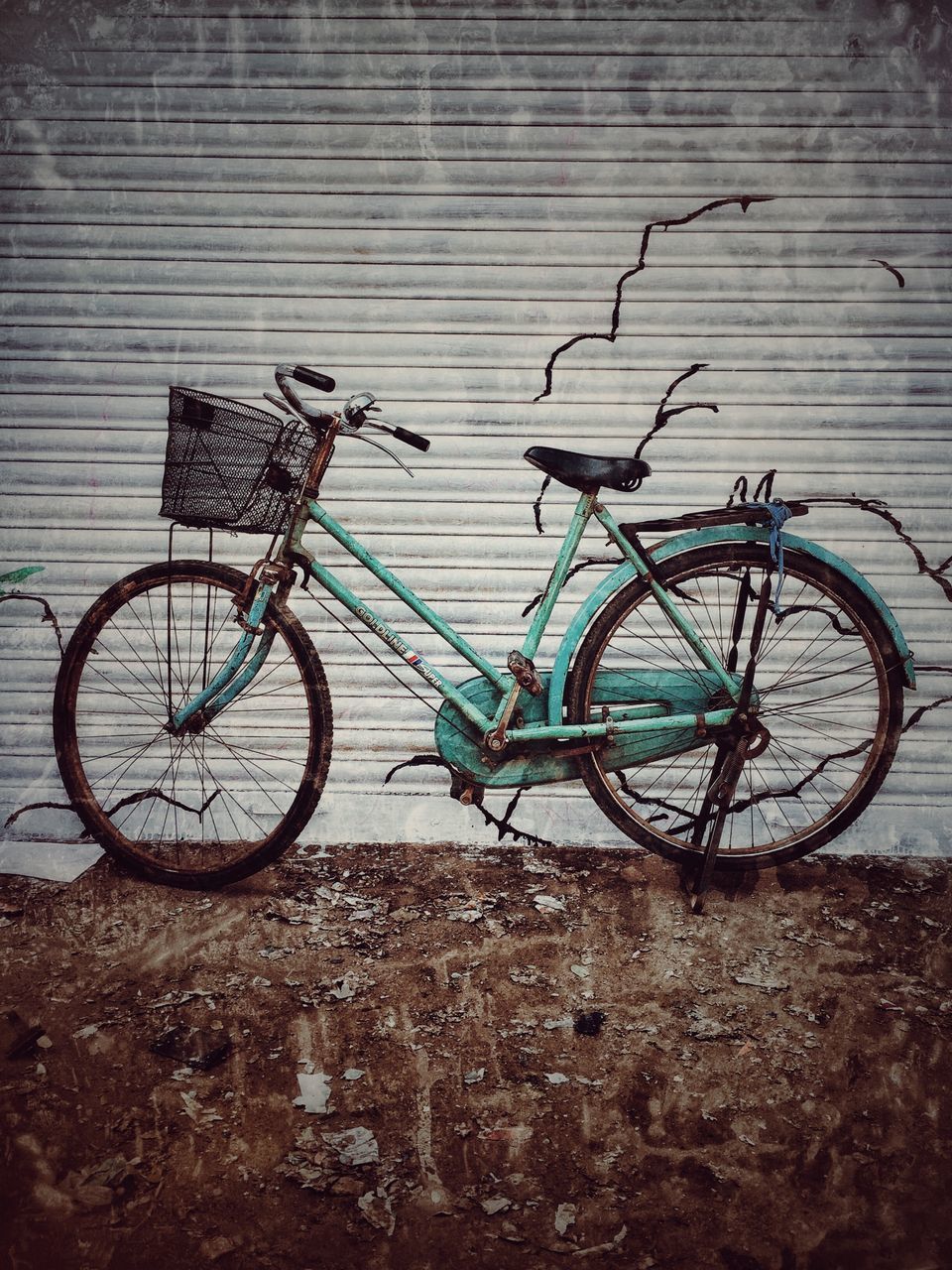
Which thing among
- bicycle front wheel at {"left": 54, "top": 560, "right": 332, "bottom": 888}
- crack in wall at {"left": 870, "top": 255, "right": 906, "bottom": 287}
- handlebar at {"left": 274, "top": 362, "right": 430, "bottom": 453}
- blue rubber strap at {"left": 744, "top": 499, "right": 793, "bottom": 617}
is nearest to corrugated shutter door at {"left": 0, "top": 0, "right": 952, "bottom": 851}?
crack in wall at {"left": 870, "top": 255, "right": 906, "bottom": 287}

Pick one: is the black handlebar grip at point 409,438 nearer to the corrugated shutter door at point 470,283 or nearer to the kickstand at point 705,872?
the corrugated shutter door at point 470,283

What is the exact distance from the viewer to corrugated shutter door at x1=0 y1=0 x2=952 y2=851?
131 inches

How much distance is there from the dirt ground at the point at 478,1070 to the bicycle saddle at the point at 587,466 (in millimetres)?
1646

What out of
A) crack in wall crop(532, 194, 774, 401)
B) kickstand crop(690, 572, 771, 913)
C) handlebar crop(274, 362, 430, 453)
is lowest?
kickstand crop(690, 572, 771, 913)

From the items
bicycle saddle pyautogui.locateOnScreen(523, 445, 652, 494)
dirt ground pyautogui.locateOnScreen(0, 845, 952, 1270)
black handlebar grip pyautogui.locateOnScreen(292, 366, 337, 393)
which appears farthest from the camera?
bicycle saddle pyautogui.locateOnScreen(523, 445, 652, 494)

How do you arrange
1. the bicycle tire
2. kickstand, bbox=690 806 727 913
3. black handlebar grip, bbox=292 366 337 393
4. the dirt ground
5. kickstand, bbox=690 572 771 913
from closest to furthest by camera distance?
1. the dirt ground
2. black handlebar grip, bbox=292 366 337 393
3. kickstand, bbox=690 572 771 913
4. kickstand, bbox=690 806 727 913
5. the bicycle tire

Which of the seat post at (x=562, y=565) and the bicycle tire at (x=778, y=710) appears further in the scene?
the bicycle tire at (x=778, y=710)

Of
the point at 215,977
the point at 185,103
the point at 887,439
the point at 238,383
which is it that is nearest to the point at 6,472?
the point at 238,383

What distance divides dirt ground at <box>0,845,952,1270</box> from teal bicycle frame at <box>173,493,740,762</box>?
0.72 meters

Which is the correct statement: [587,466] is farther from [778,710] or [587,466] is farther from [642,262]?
[778,710]

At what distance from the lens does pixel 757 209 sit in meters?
3.40

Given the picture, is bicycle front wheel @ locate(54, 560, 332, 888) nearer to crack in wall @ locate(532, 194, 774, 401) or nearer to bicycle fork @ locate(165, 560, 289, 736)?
bicycle fork @ locate(165, 560, 289, 736)

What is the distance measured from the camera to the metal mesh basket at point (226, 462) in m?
2.74

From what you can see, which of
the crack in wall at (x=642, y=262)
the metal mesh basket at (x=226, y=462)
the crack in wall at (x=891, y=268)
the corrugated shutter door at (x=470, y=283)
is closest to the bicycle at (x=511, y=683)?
the metal mesh basket at (x=226, y=462)
